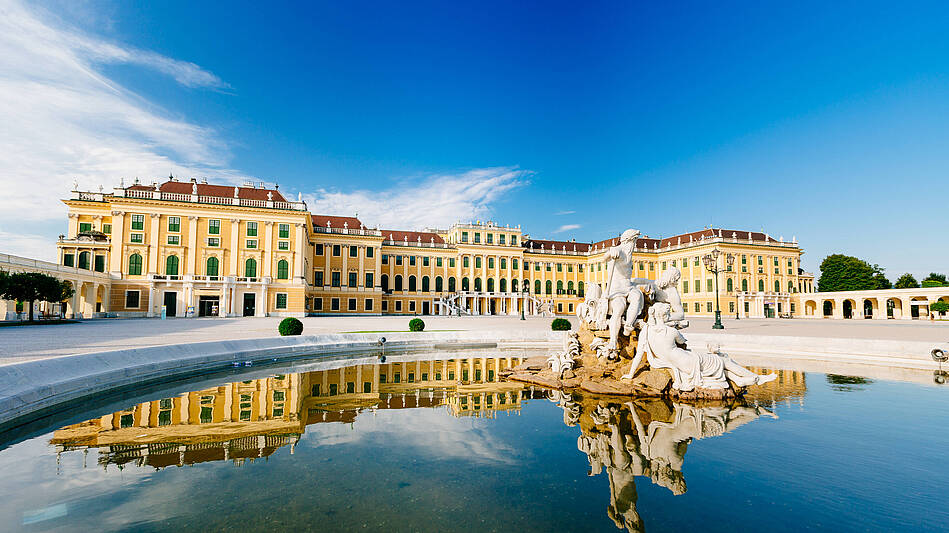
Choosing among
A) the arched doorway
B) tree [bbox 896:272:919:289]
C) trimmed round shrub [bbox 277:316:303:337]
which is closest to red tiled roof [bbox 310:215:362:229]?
trimmed round shrub [bbox 277:316:303:337]

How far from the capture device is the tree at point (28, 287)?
22.9 meters

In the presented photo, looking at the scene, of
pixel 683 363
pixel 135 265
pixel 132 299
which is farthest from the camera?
pixel 135 265

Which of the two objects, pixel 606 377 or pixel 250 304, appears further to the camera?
pixel 250 304

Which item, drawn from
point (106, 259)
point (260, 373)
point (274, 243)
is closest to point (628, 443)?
point (260, 373)

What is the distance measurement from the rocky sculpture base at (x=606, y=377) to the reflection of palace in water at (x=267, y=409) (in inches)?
24.0

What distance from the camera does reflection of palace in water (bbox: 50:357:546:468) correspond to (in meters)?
5.37

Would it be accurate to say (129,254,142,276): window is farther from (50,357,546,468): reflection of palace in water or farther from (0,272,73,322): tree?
(50,357,546,468): reflection of palace in water

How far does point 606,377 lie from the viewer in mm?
9102

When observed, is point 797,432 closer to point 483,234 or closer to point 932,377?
point 932,377

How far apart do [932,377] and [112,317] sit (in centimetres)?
4752

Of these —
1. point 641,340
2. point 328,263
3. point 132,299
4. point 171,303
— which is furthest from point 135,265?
point 641,340

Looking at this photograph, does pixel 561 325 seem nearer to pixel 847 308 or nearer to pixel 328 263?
pixel 328 263

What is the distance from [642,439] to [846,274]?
244ft

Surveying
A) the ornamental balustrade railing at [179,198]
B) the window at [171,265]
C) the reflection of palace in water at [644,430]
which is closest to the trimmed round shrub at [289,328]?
the reflection of palace in water at [644,430]
